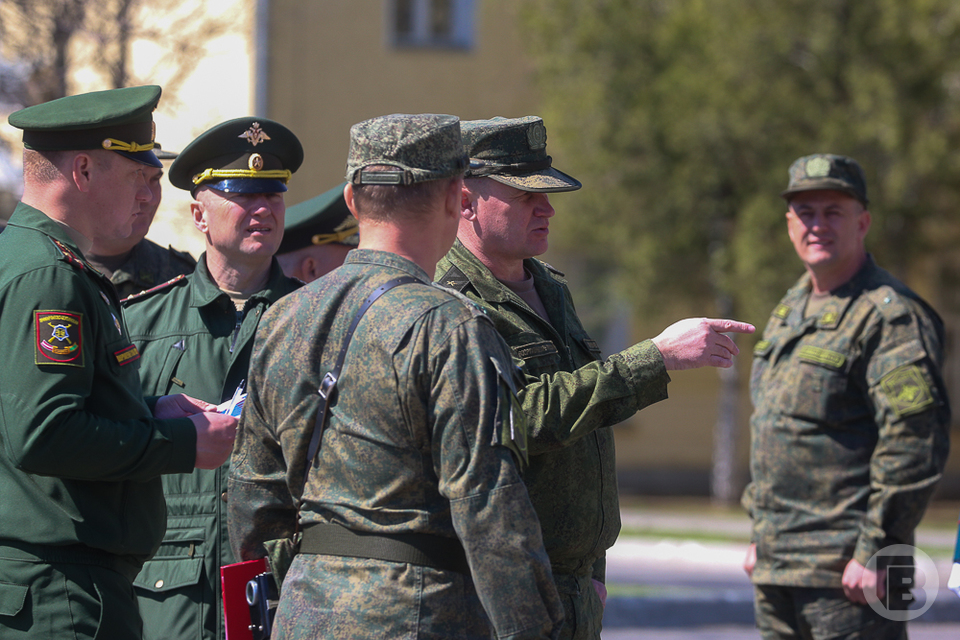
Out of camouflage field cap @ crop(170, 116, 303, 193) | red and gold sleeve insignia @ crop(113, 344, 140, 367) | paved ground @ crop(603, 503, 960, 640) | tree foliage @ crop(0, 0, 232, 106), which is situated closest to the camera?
red and gold sleeve insignia @ crop(113, 344, 140, 367)

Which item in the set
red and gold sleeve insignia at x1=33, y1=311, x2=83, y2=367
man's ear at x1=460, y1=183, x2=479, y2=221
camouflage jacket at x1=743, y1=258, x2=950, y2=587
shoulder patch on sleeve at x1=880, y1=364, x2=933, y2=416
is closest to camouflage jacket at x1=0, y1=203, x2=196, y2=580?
red and gold sleeve insignia at x1=33, y1=311, x2=83, y2=367

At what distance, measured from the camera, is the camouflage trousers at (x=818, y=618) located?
446 centimetres

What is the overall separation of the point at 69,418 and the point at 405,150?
3.39ft

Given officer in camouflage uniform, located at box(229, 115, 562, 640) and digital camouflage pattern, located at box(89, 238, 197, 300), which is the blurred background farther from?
officer in camouflage uniform, located at box(229, 115, 562, 640)

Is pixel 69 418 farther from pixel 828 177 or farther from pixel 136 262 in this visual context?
pixel 828 177

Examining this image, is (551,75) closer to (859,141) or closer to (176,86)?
(859,141)

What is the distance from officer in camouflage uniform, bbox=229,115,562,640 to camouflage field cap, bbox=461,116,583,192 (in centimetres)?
81

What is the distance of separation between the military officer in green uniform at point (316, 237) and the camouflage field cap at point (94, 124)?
172cm

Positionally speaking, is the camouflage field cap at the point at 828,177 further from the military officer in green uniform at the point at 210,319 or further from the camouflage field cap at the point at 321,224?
the military officer in green uniform at the point at 210,319

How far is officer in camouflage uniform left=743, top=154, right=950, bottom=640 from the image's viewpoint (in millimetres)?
4457

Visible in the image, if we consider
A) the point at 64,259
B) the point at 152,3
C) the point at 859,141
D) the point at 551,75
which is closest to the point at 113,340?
the point at 64,259

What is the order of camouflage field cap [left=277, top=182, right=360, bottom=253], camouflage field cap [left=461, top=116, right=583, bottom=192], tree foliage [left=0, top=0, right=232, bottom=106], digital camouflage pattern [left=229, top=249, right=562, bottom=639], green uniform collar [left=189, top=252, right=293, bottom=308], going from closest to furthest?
digital camouflage pattern [left=229, top=249, right=562, bottom=639] < camouflage field cap [left=461, top=116, right=583, bottom=192] < green uniform collar [left=189, top=252, right=293, bottom=308] < camouflage field cap [left=277, top=182, right=360, bottom=253] < tree foliage [left=0, top=0, right=232, bottom=106]

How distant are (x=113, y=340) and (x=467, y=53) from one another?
14490mm

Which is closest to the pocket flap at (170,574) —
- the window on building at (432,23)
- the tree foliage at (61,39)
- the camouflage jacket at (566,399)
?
the camouflage jacket at (566,399)
